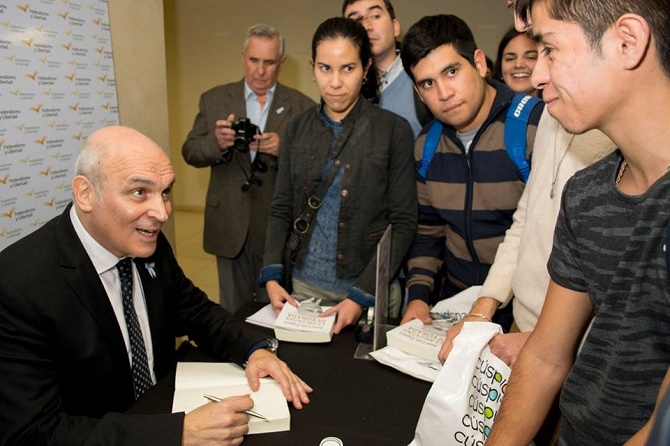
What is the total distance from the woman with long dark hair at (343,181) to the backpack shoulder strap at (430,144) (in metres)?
0.07

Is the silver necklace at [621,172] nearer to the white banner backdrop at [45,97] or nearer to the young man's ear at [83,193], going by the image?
the young man's ear at [83,193]

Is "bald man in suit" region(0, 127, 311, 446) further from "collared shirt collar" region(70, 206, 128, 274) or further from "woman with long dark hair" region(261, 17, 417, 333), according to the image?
"woman with long dark hair" region(261, 17, 417, 333)

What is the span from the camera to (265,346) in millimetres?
1523

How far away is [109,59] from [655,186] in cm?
318

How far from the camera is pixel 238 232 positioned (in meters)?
3.10

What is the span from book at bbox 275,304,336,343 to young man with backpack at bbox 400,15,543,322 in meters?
0.29

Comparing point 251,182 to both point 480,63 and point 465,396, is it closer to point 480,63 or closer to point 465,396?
point 480,63

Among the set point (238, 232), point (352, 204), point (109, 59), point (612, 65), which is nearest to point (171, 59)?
point (109, 59)

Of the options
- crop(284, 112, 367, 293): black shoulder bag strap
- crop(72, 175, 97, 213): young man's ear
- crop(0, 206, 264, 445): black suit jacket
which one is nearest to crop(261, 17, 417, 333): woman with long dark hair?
crop(284, 112, 367, 293): black shoulder bag strap

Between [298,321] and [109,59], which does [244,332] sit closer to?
[298,321]

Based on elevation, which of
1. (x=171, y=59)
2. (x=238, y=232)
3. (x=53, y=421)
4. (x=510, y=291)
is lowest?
(x=238, y=232)

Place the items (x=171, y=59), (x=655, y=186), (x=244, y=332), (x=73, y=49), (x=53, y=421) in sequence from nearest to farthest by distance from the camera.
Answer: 1. (x=655, y=186)
2. (x=53, y=421)
3. (x=244, y=332)
4. (x=73, y=49)
5. (x=171, y=59)

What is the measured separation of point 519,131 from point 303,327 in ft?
3.32

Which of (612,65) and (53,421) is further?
(53,421)
